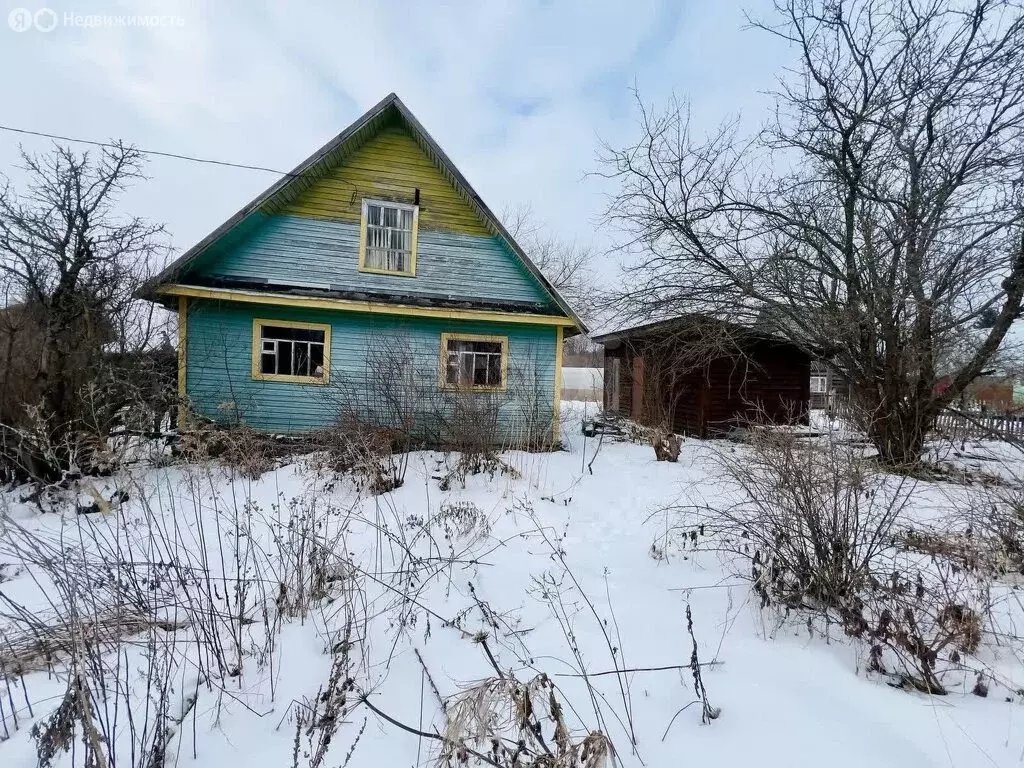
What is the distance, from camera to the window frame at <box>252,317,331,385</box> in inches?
370

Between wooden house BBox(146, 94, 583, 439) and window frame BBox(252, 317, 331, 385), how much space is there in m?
0.03

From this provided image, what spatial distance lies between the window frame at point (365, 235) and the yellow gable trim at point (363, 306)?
932 millimetres

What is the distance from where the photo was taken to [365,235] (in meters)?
9.97

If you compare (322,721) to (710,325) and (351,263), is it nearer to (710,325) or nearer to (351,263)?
(351,263)

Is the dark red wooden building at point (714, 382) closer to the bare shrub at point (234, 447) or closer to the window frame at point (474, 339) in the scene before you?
the window frame at point (474, 339)

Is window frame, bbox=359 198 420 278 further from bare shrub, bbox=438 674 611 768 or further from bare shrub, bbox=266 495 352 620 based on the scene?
bare shrub, bbox=438 674 611 768

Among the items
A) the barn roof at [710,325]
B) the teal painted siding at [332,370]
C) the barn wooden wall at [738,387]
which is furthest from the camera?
the barn wooden wall at [738,387]

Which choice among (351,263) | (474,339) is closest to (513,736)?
(474,339)

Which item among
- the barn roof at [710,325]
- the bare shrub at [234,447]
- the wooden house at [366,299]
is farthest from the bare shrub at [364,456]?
the barn roof at [710,325]

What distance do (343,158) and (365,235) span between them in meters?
1.64

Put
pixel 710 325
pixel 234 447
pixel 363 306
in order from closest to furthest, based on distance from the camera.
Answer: pixel 234 447 < pixel 363 306 < pixel 710 325

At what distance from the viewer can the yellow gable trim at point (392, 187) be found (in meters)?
9.84

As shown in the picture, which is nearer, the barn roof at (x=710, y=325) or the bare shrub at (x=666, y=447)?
the bare shrub at (x=666, y=447)

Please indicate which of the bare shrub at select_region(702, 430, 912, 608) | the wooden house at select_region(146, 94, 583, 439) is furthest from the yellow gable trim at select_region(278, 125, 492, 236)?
the bare shrub at select_region(702, 430, 912, 608)
